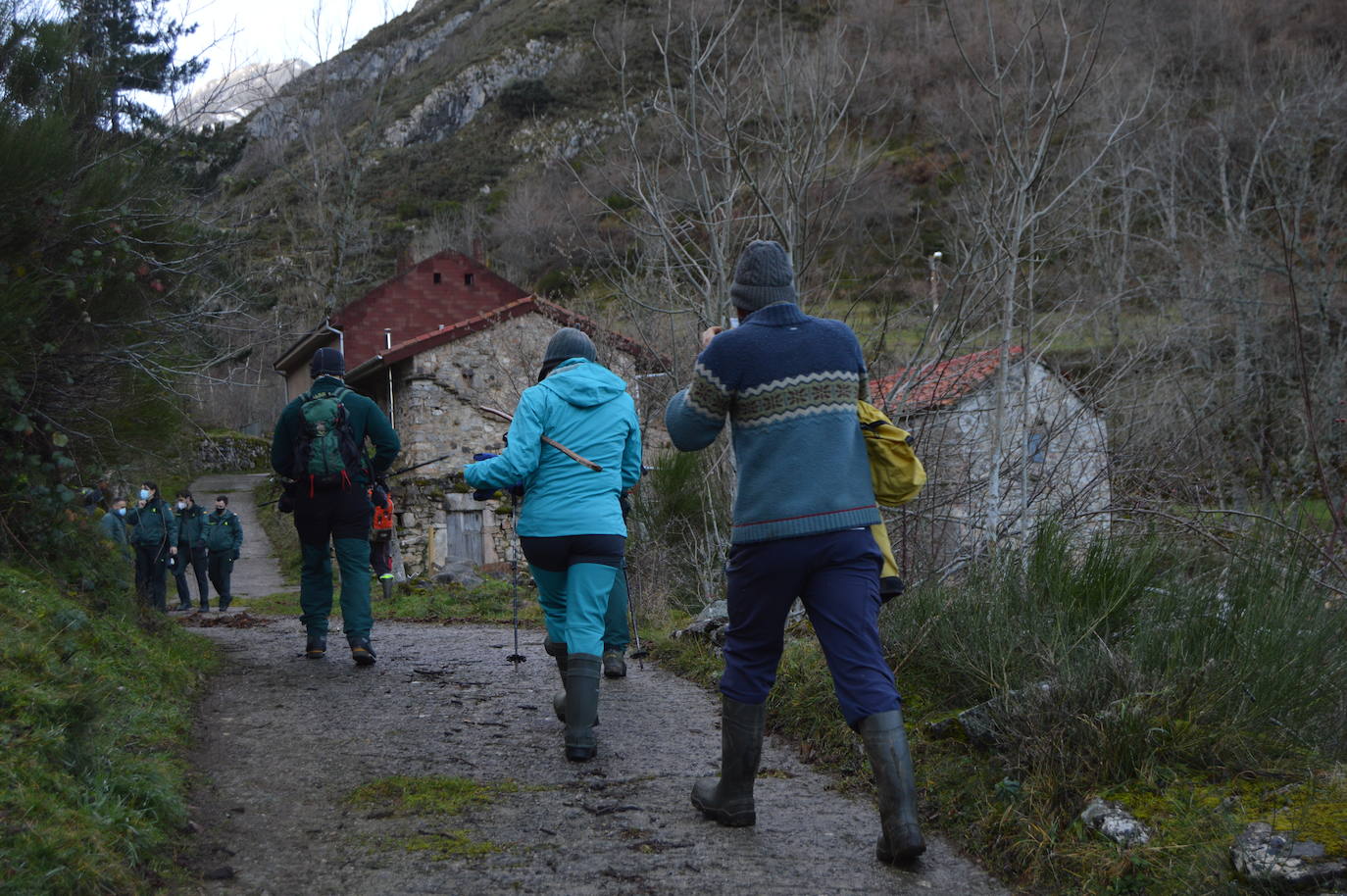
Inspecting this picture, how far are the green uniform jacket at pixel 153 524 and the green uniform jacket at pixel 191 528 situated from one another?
0.95 metres

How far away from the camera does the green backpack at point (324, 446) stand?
22.3 ft

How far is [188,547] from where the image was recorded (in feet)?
51.8

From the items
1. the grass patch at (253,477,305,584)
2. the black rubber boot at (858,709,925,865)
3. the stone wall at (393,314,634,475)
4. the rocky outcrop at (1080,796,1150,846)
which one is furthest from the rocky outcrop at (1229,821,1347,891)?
the stone wall at (393,314,634,475)

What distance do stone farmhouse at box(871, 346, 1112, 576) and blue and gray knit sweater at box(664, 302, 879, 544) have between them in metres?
2.65

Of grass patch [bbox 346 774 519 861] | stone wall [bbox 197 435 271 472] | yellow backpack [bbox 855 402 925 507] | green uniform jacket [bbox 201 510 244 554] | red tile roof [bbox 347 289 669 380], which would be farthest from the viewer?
stone wall [bbox 197 435 271 472]

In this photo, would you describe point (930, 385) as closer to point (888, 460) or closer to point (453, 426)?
point (888, 460)

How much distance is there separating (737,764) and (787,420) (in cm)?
117

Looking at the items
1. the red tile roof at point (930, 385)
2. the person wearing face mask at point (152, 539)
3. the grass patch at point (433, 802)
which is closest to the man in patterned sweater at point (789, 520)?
the grass patch at point (433, 802)

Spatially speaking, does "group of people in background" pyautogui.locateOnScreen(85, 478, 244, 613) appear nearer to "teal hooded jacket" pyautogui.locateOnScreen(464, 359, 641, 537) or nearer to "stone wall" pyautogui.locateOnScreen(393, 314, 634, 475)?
"stone wall" pyautogui.locateOnScreen(393, 314, 634, 475)

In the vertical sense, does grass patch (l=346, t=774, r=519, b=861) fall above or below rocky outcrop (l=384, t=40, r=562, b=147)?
below

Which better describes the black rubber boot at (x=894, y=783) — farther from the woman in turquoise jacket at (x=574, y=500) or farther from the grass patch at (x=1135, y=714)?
the woman in turquoise jacket at (x=574, y=500)

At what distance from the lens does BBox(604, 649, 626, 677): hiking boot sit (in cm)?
667

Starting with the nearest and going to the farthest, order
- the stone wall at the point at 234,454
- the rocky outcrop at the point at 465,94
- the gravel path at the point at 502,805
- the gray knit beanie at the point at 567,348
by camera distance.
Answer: the gravel path at the point at 502,805, the gray knit beanie at the point at 567,348, the stone wall at the point at 234,454, the rocky outcrop at the point at 465,94

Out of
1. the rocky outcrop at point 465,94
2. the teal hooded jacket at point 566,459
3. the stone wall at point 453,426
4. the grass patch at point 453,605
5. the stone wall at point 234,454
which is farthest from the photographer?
the rocky outcrop at point 465,94
